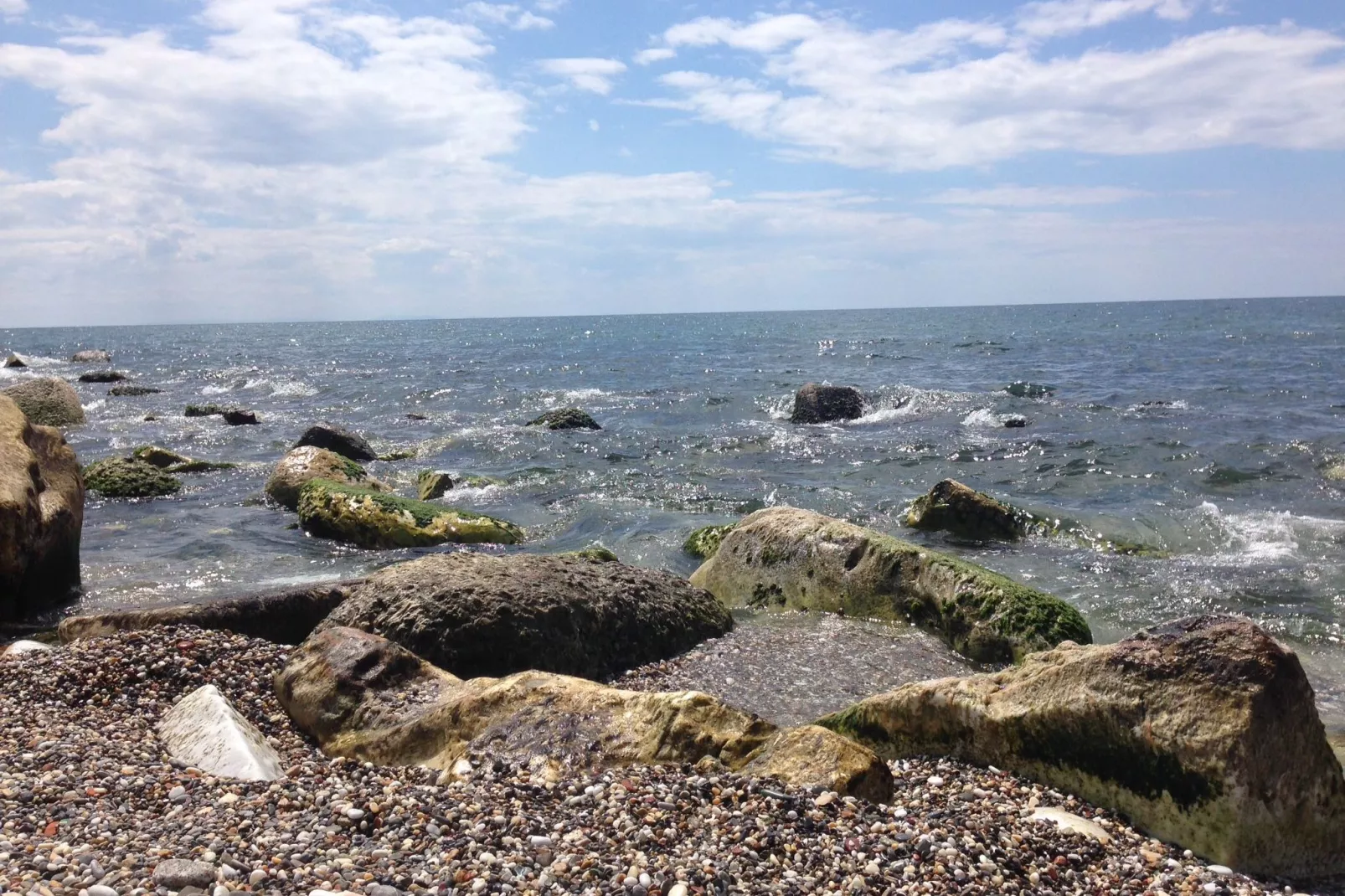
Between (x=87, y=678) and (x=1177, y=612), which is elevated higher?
(x=87, y=678)

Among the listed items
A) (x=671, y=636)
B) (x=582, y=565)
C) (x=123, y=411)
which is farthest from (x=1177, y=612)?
(x=123, y=411)

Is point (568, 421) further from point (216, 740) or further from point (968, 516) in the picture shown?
point (216, 740)

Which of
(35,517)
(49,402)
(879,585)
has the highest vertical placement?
(35,517)

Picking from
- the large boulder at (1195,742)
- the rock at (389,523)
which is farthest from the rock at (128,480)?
the large boulder at (1195,742)

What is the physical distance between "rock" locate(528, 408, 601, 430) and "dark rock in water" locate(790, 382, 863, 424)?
17.1 feet

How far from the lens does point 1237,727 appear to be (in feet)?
14.7

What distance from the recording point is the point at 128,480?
15.6 meters

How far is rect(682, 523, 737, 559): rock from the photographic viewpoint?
11.5 metres

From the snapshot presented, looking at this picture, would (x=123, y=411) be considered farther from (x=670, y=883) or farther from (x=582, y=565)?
(x=670, y=883)

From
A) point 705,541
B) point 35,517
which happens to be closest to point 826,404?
point 705,541

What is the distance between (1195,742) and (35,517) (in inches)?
355

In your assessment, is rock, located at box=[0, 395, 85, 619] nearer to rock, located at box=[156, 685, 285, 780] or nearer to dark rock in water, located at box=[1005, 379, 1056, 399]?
rock, located at box=[156, 685, 285, 780]

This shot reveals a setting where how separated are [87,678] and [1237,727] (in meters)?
6.54

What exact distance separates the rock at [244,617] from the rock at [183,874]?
153 inches
